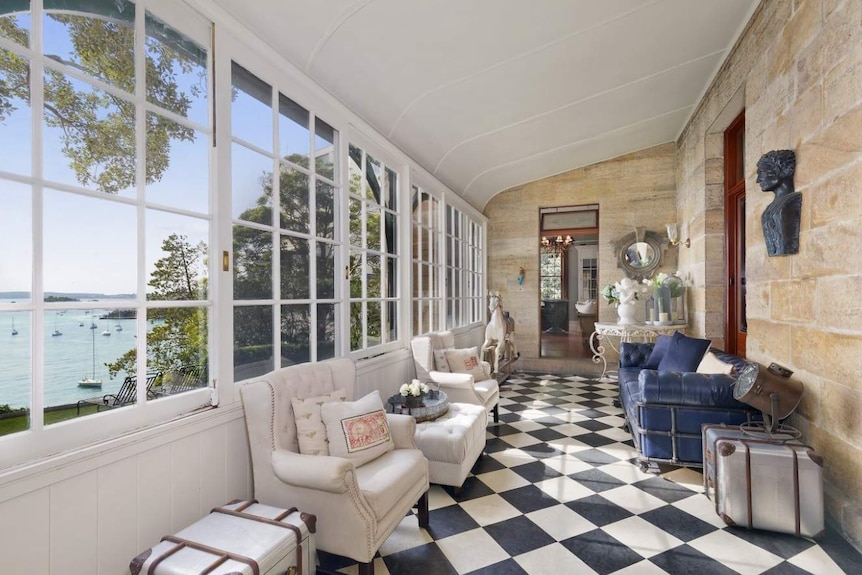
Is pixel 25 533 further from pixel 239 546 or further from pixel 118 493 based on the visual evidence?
pixel 239 546

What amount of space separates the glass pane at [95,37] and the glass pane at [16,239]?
511mm

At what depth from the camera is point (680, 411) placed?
3.05 meters

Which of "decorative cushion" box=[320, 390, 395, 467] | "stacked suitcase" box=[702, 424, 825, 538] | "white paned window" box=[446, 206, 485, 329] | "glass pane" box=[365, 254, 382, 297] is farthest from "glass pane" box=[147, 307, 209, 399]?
"white paned window" box=[446, 206, 485, 329]

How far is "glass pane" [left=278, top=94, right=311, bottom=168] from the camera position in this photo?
2617mm

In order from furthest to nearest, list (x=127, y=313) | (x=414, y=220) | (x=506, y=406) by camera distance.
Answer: (x=506, y=406)
(x=414, y=220)
(x=127, y=313)

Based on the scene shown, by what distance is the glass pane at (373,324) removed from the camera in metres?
3.62

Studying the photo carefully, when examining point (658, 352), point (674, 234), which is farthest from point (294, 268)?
point (674, 234)

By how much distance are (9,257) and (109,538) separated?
1.06m

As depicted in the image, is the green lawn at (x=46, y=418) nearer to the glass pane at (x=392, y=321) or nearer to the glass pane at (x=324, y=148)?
the glass pane at (x=324, y=148)

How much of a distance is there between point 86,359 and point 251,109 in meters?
1.50

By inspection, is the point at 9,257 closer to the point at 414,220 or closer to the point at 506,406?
the point at 414,220

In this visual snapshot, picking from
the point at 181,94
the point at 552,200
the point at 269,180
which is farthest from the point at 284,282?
the point at 552,200

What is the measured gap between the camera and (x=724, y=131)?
15.6 feet

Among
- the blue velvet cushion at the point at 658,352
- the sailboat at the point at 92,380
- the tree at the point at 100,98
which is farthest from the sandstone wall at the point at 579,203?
the sailboat at the point at 92,380
